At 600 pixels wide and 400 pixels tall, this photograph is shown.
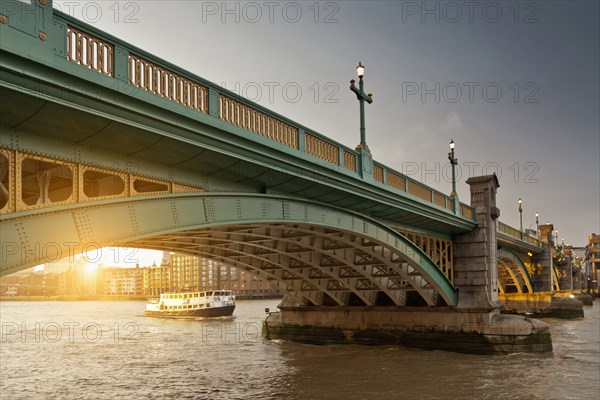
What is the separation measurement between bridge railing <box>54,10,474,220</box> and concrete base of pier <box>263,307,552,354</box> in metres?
15.0

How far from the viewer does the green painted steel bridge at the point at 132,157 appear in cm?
916

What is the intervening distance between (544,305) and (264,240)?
51.8m

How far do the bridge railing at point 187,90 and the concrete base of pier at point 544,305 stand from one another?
2098 inches

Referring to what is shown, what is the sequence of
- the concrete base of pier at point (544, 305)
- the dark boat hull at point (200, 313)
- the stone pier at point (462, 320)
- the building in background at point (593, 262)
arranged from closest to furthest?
the stone pier at point (462, 320) → the concrete base of pier at point (544, 305) → the dark boat hull at point (200, 313) → the building in background at point (593, 262)

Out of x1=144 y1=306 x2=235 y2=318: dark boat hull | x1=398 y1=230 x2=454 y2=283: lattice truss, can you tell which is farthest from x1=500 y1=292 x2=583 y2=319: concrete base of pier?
x1=144 y1=306 x2=235 y2=318: dark boat hull

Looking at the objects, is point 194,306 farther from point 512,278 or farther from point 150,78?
point 150,78

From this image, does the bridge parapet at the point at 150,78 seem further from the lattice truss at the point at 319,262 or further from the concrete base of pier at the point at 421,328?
the concrete base of pier at the point at 421,328

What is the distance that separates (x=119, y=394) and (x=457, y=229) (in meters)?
19.4

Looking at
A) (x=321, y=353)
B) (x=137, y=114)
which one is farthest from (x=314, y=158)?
(x=321, y=353)

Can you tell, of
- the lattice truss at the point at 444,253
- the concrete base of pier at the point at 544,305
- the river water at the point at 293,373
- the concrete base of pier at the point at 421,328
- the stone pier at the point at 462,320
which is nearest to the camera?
the river water at the point at 293,373

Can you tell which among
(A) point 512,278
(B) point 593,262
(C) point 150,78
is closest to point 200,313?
(A) point 512,278

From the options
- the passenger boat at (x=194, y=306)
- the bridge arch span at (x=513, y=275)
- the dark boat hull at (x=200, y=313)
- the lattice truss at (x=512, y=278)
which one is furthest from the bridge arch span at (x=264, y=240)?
the passenger boat at (x=194, y=306)

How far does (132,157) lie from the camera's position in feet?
39.7

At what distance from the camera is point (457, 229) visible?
3341cm
